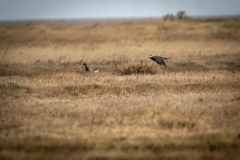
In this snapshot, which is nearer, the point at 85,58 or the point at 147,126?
the point at 147,126

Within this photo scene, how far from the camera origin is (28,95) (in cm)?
1308

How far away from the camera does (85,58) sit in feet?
73.5

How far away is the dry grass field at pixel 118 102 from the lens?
8281mm

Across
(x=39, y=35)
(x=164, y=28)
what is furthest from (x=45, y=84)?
(x=164, y=28)

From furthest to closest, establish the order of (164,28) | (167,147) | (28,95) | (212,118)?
(164,28) → (28,95) → (212,118) → (167,147)

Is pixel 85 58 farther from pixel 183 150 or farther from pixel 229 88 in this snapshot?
pixel 183 150

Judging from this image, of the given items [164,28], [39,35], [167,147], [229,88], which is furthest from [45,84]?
[164,28]

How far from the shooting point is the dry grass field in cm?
828

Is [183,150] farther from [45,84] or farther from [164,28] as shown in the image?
[164,28]

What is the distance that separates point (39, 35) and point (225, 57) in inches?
512

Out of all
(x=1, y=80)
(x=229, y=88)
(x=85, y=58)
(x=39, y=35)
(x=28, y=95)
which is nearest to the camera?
(x=28, y=95)

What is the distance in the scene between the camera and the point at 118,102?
11.7 meters

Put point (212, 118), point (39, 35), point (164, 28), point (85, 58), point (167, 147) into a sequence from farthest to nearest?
point (164, 28) < point (39, 35) < point (85, 58) < point (212, 118) < point (167, 147)

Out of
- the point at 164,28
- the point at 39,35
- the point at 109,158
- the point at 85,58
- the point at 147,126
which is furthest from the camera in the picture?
the point at 164,28
